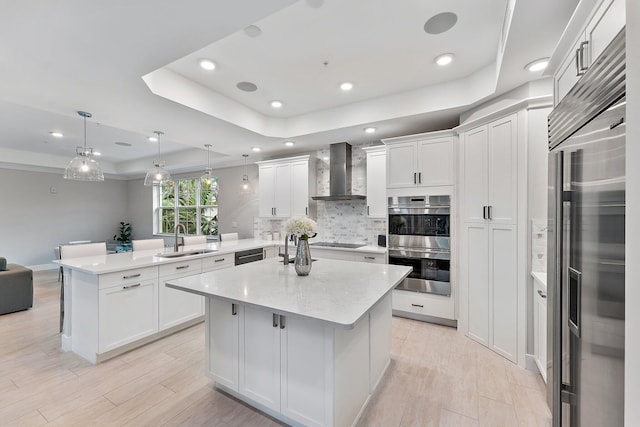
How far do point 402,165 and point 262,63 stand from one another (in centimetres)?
210

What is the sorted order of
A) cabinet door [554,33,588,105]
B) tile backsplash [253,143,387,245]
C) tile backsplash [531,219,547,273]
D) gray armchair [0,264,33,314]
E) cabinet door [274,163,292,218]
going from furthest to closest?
cabinet door [274,163,292,218] < tile backsplash [253,143,387,245] < gray armchair [0,264,33,314] < tile backsplash [531,219,547,273] < cabinet door [554,33,588,105]

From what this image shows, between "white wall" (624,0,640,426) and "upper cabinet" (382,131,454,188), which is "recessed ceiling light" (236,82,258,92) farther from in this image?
"white wall" (624,0,640,426)

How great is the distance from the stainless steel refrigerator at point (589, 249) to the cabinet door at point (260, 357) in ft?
4.89

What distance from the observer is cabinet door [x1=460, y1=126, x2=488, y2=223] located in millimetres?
2873

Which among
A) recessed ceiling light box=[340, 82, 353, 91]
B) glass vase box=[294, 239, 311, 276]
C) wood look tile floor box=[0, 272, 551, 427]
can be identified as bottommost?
wood look tile floor box=[0, 272, 551, 427]

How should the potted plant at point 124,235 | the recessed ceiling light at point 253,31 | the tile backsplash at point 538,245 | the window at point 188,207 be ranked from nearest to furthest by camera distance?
the recessed ceiling light at point 253,31 < the tile backsplash at point 538,245 < the window at point 188,207 < the potted plant at point 124,235

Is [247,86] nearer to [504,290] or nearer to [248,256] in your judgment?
[248,256]

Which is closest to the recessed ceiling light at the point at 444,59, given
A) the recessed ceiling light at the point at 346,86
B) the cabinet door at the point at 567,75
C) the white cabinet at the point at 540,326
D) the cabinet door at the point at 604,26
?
the recessed ceiling light at the point at 346,86

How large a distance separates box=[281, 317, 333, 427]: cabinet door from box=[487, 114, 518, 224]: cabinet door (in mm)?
2185

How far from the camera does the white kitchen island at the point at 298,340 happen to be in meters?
1.57

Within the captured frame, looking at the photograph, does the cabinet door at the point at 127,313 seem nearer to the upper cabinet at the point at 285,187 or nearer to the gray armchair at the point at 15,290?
the upper cabinet at the point at 285,187

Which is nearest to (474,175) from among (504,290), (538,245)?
(538,245)

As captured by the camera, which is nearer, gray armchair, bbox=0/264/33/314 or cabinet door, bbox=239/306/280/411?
cabinet door, bbox=239/306/280/411

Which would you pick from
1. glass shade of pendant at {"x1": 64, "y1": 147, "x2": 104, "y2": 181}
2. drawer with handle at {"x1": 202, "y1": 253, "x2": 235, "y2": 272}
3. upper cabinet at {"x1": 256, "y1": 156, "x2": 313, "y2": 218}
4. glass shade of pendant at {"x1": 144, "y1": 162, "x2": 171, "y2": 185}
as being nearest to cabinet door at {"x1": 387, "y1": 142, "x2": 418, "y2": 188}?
upper cabinet at {"x1": 256, "y1": 156, "x2": 313, "y2": 218}
